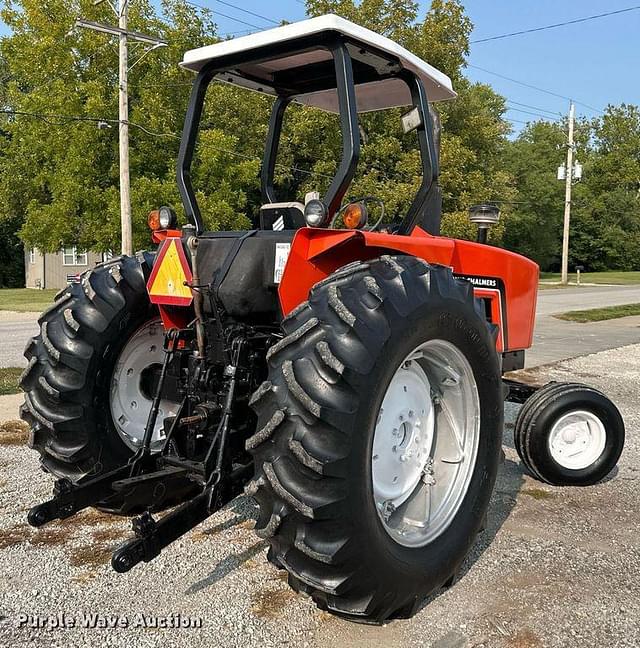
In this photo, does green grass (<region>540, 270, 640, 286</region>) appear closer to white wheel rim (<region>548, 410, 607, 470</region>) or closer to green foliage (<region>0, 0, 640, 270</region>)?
green foliage (<region>0, 0, 640, 270</region>)

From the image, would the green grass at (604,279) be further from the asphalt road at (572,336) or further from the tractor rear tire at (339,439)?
the tractor rear tire at (339,439)

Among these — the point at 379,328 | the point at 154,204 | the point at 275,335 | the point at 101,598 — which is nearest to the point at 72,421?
the point at 101,598

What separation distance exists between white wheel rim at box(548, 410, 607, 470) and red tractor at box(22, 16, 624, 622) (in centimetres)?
104

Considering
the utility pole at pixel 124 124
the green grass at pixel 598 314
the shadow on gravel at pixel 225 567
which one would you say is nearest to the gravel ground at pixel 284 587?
the shadow on gravel at pixel 225 567

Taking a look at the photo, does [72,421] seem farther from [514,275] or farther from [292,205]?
[514,275]

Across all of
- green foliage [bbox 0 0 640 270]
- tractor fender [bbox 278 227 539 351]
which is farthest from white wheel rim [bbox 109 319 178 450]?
green foliage [bbox 0 0 640 270]

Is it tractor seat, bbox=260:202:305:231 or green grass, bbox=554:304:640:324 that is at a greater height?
tractor seat, bbox=260:202:305:231

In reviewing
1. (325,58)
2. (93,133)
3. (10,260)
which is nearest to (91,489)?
(325,58)

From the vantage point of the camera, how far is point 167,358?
11.7 feet

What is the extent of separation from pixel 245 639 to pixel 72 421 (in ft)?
4.91

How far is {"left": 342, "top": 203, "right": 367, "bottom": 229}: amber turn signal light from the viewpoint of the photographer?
3.15 meters

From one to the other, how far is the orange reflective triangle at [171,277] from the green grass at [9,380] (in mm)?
4708

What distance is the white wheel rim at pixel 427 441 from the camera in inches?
128

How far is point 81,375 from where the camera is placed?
3.63 metres
